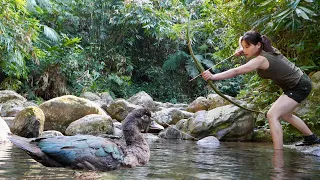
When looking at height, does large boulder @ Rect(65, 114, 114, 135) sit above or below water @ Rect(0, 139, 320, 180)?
above

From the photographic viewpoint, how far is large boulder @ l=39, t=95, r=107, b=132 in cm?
1015

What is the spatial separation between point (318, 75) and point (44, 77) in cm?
1257

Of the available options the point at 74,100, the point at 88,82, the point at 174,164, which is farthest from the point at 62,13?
the point at 174,164

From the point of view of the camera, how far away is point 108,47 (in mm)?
21906

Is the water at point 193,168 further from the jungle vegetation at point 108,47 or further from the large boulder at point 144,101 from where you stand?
the large boulder at point 144,101

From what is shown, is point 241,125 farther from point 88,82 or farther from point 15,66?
point 88,82

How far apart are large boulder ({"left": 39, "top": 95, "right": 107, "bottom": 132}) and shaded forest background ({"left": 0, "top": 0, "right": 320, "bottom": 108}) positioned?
3142 millimetres

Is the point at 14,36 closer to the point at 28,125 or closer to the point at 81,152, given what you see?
the point at 28,125

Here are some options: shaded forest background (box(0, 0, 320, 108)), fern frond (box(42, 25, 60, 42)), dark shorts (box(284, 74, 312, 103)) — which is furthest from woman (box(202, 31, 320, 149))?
fern frond (box(42, 25, 60, 42))

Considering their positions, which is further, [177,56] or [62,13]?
[177,56]

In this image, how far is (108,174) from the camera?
381 centimetres

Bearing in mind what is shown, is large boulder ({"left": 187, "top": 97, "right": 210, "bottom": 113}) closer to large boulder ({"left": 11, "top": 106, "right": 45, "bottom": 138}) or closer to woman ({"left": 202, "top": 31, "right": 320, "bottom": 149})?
large boulder ({"left": 11, "top": 106, "right": 45, "bottom": 138})

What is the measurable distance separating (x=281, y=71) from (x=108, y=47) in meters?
17.0

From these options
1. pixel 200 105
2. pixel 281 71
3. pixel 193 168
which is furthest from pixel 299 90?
pixel 200 105
